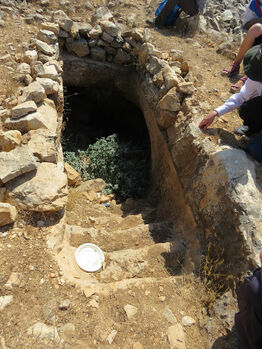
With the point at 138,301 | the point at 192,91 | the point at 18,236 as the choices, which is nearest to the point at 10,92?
the point at 18,236

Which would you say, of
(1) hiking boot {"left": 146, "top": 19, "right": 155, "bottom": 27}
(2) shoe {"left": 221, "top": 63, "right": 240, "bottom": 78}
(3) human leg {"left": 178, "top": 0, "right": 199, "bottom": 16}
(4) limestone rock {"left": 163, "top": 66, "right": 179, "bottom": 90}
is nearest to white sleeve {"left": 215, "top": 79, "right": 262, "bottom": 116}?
(4) limestone rock {"left": 163, "top": 66, "right": 179, "bottom": 90}

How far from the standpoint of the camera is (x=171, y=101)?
4082 mm

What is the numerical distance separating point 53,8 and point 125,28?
156 centimetres

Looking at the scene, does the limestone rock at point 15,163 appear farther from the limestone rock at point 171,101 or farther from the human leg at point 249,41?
the human leg at point 249,41

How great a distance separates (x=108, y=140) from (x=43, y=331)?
401cm

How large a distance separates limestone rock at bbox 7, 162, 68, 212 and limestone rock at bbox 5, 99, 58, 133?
646mm

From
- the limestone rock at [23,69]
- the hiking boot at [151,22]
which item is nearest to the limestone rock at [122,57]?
the hiking boot at [151,22]

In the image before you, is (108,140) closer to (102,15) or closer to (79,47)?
(79,47)

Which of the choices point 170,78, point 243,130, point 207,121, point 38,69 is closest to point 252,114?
point 243,130

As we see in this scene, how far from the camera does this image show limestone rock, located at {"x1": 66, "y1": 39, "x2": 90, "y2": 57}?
5.37m

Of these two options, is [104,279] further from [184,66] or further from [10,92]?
[184,66]

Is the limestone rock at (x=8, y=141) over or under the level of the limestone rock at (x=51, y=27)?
under

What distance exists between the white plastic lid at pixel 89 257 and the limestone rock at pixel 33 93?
1979 mm

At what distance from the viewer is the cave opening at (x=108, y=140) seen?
4930 mm
